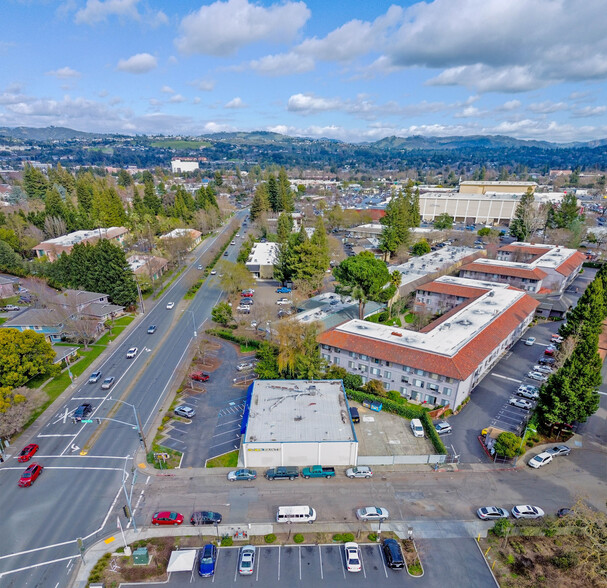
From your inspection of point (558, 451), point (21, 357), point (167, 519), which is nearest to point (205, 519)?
point (167, 519)

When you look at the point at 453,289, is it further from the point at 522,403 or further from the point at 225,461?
the point at 225,461

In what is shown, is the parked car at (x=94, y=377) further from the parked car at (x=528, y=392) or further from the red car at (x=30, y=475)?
the parked car at (x=528, y=392)

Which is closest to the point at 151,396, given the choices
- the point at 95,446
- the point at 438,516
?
the point at 95,446

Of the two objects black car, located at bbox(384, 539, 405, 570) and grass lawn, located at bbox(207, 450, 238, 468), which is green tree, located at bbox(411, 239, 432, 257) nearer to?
grass lawn, located at bbox(207, 450, 238, 468)

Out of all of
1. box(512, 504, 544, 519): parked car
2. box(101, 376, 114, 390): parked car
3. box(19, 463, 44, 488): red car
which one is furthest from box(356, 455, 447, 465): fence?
box(101, 376, 114, 390): parked car

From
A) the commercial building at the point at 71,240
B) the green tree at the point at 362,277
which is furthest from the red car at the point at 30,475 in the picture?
the commercial building at the point at 71,240

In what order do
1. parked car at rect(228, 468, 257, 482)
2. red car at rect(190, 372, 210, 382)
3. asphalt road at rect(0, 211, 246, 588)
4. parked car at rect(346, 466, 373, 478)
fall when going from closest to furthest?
asphalt road at rect(0, 211, 246, 588)
parked car at rect(228, 468, 257, 482)
parked car at rect(346, 466, 373, 478)
red car at rect(190, 372, 210, 382)

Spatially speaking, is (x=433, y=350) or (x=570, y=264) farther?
(x=570, y=264)
